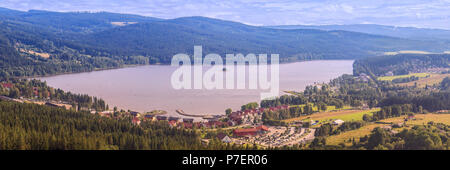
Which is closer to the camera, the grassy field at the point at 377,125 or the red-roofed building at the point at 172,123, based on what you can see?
the grassy field at the point at 377,125

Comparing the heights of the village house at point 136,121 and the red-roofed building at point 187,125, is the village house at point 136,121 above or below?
above

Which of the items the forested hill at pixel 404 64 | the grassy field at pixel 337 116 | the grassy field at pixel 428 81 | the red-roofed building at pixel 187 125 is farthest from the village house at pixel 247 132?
the forested hill at pixel 404 64

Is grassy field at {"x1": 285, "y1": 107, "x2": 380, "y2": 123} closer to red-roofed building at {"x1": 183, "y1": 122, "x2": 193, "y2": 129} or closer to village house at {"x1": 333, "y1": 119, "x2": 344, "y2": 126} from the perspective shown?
village house at {"x1": 333, "y1": 119, "x2": 344, "y2": 126}

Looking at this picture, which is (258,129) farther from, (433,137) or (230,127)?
(433,137)

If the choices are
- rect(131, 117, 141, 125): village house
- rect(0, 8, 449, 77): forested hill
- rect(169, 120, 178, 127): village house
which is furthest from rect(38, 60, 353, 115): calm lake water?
rect(0, 8, 449, 77): forested hill

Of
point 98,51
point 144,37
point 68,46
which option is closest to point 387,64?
point 98,51

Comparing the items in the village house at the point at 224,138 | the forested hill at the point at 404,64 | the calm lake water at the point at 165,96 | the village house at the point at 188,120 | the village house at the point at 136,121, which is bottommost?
the village house at the point at 224,138

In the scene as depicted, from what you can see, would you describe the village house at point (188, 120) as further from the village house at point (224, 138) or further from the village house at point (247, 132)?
the village house at point (224, 138)

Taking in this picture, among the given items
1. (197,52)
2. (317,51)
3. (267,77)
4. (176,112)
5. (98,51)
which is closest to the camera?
(176,112)
